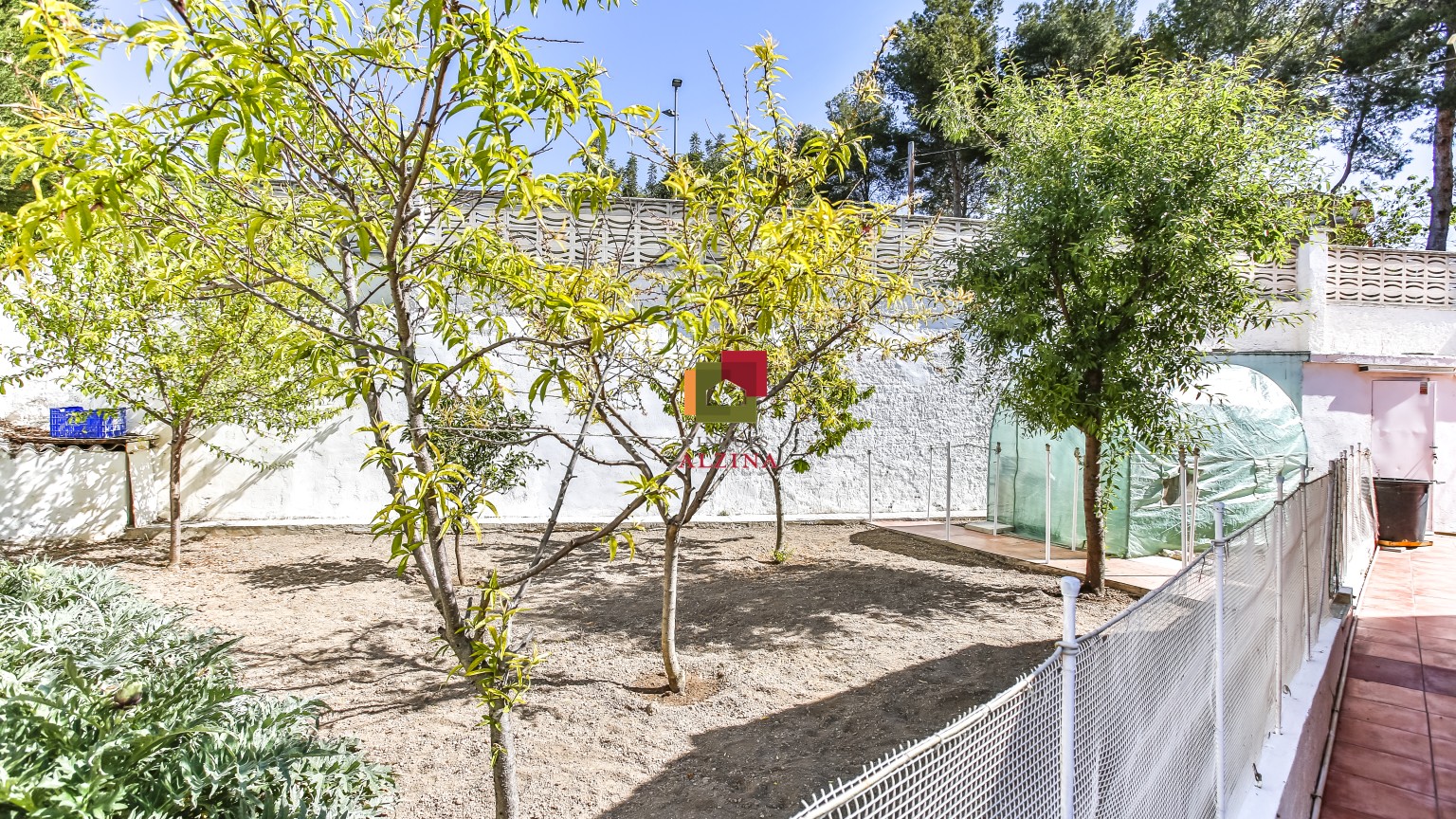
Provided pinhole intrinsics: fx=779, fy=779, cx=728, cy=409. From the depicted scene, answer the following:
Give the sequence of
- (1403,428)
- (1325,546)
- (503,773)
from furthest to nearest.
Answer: (1403,428)
(1325,546)
(503,773)

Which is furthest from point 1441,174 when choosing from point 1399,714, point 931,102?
point 1399,714

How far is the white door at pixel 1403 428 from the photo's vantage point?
1142cm

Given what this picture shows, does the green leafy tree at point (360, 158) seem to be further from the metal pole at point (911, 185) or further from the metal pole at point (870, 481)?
the metal pole at point (870, 481)

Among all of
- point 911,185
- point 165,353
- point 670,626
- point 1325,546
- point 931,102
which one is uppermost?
point 931,102

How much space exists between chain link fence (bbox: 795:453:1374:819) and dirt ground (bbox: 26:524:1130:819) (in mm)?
1005

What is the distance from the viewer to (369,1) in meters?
Answer: 2.44

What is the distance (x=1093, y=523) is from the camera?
23.9 feet

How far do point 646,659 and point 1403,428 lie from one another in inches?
477

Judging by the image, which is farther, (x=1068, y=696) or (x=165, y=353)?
(x=165, y=353)

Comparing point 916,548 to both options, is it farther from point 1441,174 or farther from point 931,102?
point 1441,174

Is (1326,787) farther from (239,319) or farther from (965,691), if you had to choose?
(239,319)

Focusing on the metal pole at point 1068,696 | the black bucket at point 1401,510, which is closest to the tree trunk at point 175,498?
the metal pole at point 1068,696

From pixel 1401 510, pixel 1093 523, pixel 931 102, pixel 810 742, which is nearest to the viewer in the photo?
pixel 810 742

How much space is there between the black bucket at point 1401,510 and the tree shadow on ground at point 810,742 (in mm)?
7506
